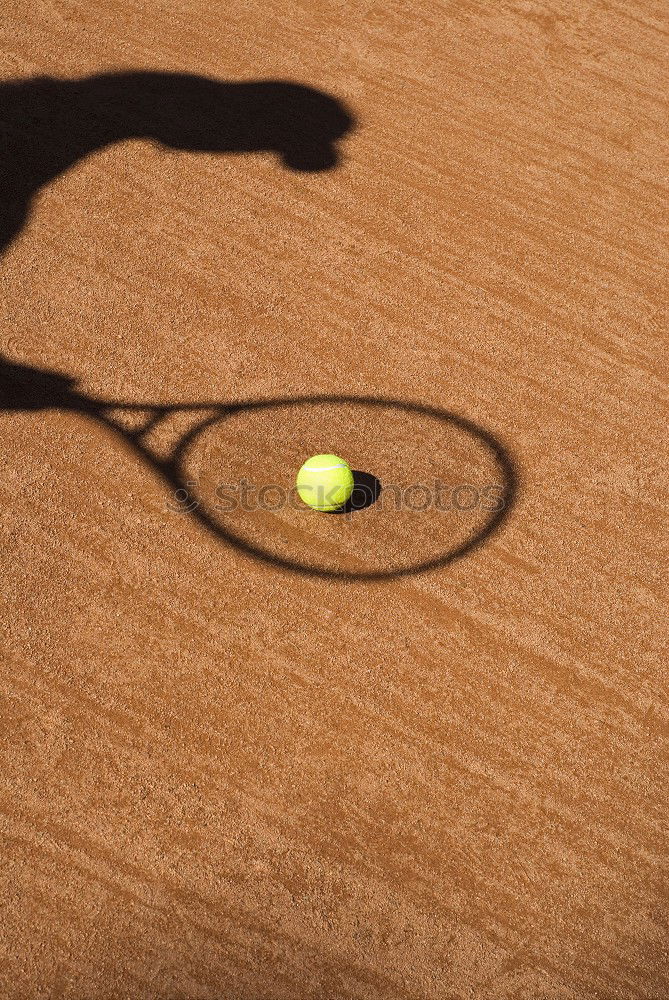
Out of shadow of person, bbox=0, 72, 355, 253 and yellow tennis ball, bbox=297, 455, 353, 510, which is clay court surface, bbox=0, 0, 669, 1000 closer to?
shadow of person, bbox=0, 72, 355, 253

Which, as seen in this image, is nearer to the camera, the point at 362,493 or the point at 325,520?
the point at 325,520

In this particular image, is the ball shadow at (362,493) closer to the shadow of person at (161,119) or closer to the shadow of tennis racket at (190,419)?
the shadow of tennis racket at (190,419)

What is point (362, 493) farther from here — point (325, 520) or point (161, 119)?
point (161, 119)

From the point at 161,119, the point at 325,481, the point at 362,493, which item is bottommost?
the point at 362,493

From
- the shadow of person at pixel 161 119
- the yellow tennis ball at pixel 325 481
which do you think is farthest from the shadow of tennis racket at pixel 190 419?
the shadow of person at pixel 161 119

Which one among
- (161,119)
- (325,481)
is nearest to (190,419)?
(325,481)

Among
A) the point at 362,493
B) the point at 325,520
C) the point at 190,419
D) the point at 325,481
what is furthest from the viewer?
the point at 190,419
